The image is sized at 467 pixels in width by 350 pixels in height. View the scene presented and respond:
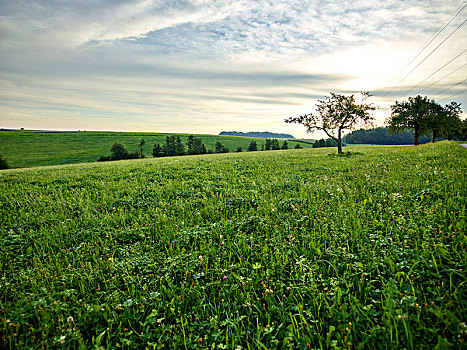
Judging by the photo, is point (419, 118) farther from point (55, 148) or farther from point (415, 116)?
point (55, 148)

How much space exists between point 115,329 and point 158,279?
831 mm

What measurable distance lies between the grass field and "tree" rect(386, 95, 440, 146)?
59885 mm

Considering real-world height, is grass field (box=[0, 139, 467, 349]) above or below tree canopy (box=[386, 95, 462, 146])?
below

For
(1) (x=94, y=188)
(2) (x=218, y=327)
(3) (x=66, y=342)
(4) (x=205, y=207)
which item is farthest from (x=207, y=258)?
(1) (x=94, y=188)

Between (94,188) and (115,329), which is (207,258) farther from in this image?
(94,188)

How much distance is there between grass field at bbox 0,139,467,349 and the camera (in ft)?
7.67

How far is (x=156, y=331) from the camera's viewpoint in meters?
2.50

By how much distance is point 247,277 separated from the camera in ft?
10.8

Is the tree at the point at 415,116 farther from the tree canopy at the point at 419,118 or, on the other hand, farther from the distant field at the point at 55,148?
the distant field at the point at 55,148

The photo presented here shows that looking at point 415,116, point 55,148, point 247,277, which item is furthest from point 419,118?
point 55,148

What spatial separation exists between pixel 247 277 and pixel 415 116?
218ft

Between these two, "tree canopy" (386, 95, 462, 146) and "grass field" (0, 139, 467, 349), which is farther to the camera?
"tree canopy" (386, 95, 462, 146)

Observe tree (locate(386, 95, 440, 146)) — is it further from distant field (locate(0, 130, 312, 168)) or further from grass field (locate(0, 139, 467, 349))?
distant field (locate(0, 130, 312, 168))

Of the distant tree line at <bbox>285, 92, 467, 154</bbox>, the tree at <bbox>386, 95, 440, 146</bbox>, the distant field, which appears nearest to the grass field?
the distant tree line at <bbox>285, 92, 467, 154</bbox>
